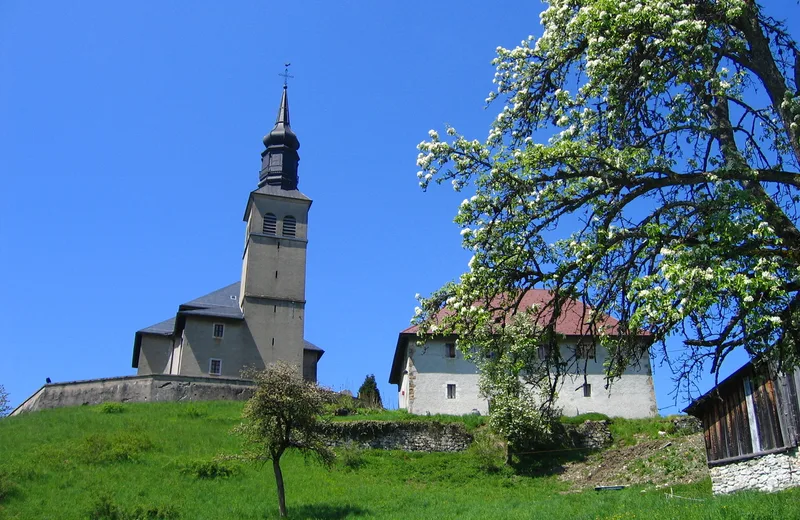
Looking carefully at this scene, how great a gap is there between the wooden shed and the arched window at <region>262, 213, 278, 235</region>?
1313 inches

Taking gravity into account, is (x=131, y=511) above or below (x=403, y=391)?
below

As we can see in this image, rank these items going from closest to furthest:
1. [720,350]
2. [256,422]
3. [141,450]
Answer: [720,350] → [256,422] → [141,450]

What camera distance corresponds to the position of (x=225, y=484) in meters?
25.2

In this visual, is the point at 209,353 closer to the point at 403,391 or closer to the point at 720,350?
the point at 403,391

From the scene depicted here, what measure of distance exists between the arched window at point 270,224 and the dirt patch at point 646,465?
27.2 m

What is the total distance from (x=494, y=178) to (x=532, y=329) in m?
2.71

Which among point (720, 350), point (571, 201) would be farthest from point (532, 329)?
point (720, 350)

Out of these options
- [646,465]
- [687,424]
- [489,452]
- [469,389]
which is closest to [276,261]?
[469,389]

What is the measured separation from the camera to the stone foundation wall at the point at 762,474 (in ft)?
61.0

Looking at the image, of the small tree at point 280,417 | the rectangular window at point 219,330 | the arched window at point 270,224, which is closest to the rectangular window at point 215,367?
the rectangular window at point 219,330

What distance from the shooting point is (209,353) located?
4572 cm

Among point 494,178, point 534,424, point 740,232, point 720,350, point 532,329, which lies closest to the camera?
point 740,232

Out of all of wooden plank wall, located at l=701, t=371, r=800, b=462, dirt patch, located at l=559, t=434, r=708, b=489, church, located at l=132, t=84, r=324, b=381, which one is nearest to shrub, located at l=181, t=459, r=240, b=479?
dirt patch, located at l=559, t=434, r=708, b=489

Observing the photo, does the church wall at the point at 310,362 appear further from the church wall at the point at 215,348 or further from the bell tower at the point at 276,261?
the church wall at the point at 215,348
